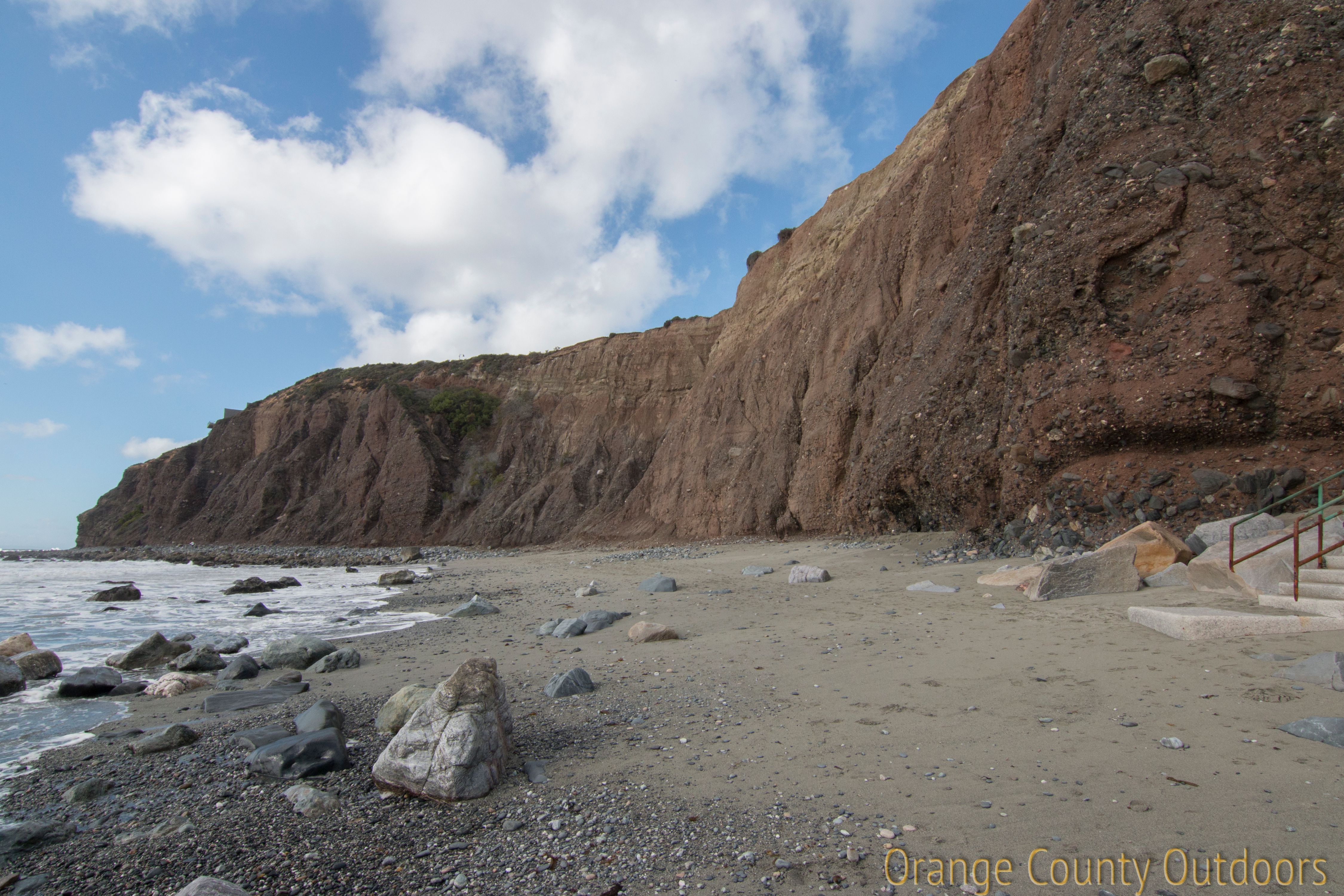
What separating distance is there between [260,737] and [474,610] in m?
5.38

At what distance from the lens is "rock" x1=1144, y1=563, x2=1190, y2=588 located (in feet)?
19.9

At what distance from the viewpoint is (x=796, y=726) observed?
370 cm

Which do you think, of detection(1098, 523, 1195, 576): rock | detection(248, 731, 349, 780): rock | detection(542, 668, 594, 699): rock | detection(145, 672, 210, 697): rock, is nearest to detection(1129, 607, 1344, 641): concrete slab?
detection(1098, 523, 1195, 576): rock

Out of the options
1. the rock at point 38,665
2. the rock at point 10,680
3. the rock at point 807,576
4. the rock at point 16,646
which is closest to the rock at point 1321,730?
the rock at point 807,576

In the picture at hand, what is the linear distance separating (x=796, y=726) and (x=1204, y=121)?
11.6 m

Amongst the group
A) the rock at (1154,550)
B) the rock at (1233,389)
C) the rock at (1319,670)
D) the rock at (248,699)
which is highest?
the rock at (1233,389)

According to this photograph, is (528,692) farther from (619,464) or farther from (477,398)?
(477,398)

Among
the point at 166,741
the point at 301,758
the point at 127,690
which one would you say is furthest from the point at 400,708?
the point at 127,690

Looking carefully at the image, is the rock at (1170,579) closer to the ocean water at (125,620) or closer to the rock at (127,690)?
the ocean water at (125,620)

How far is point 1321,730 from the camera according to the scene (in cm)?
286

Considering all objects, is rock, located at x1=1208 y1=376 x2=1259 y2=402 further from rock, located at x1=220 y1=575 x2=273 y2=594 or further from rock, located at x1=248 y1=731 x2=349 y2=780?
rock, located at x1=220 y1=575 x2=273 y2=594

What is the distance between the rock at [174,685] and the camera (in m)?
5.64

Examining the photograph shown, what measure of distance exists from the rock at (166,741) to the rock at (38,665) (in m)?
3.35

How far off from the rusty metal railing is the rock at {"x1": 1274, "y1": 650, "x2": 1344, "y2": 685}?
1.64 metres
